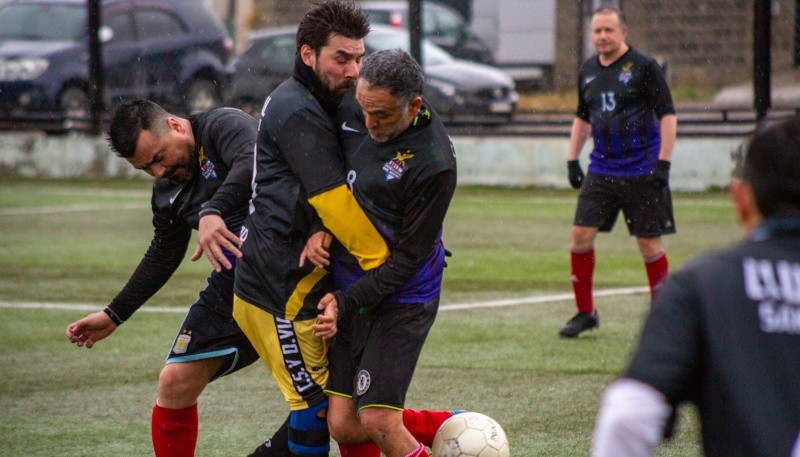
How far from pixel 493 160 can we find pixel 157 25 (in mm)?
6137

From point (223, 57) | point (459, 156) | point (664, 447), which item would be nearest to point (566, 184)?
point (459, 156)

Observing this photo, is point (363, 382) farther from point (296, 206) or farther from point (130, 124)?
point (130, 124)

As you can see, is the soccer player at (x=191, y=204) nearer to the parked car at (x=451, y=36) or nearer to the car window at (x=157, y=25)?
the car window at (x=157, y=25)

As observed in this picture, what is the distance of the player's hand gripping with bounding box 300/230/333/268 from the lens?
4.02 meters

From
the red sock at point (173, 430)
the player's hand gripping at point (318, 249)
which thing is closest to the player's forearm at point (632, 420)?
the player's hand gripping at point (318, 249)

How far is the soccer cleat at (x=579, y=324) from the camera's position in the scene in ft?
25.0

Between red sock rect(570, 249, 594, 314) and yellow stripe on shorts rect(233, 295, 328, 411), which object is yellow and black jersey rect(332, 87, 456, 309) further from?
red sock rect(570, 249, 594, 314)

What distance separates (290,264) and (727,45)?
14.4m

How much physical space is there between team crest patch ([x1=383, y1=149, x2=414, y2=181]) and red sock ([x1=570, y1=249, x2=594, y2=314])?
3.96 metres

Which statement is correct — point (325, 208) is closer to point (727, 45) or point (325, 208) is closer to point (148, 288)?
point (148, 288)

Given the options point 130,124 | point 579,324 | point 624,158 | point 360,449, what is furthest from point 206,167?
point 624,158

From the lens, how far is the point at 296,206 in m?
4.15

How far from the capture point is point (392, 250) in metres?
4.03

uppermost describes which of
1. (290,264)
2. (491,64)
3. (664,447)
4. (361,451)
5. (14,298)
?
(290,264)
